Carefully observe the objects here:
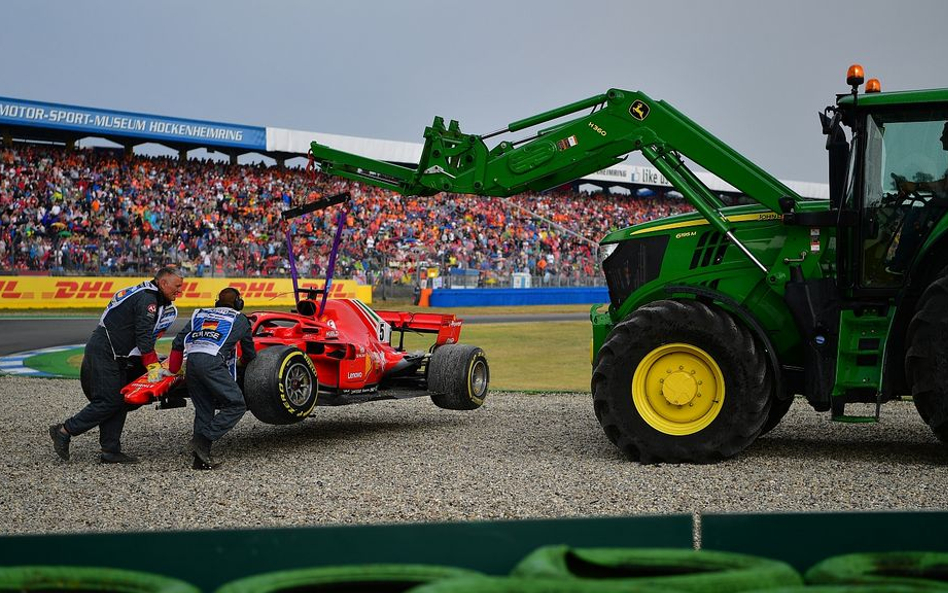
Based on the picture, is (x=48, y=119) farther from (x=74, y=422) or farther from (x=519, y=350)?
(x=74, y=422)

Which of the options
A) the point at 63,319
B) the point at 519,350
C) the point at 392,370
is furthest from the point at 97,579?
the point at 63,319

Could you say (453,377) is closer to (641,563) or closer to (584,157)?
(584,157)

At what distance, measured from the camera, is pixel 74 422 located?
319 inches

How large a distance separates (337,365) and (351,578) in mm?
6646

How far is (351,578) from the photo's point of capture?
8.22 feet

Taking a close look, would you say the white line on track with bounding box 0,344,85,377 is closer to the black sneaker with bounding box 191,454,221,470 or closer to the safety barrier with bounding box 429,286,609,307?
the black sneaker with bounding box 191,454,221,470

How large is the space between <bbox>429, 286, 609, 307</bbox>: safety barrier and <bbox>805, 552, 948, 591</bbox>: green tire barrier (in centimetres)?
3030

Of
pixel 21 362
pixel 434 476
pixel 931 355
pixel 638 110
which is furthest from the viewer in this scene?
pixel 21 362

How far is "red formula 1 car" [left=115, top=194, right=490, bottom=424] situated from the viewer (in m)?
8.02

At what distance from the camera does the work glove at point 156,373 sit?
8.11 m

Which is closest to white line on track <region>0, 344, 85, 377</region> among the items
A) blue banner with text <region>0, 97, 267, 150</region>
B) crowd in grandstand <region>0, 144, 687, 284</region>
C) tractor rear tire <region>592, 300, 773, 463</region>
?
crowd in grandstand <region>0, 144, 687, 284</region>

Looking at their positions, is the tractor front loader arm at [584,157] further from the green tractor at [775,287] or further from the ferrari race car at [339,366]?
the ferrari race car at [339,366]

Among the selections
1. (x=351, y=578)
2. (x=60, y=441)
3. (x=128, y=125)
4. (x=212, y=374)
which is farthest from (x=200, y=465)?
(x=128, y=125)

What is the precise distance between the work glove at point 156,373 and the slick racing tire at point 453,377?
2.81 m
